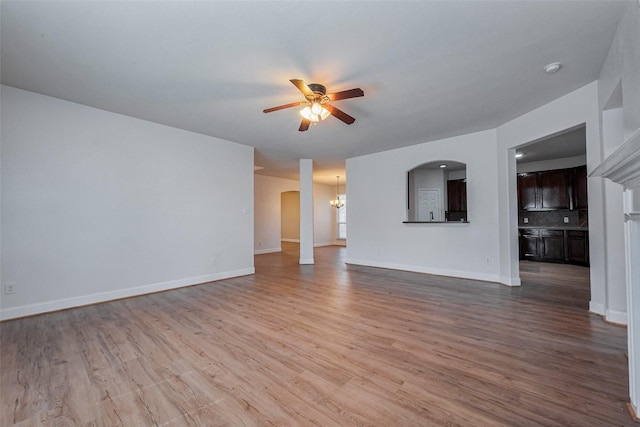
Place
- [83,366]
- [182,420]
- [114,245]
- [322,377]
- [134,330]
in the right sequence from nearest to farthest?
[182,420] < [322,377] < [83,366] < [134,330] < [114,245]

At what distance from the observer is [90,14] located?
1.89 m

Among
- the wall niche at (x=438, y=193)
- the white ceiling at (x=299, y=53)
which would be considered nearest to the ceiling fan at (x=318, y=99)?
the white ceiling at (x=299, y=53)

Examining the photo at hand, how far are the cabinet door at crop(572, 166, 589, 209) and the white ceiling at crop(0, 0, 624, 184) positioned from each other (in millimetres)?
3984

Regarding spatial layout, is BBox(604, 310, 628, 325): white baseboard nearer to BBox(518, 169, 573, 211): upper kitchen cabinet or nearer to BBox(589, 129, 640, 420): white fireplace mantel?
BBox(589, 129, 640, 420): white fireplace mantel

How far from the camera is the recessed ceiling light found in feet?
8.23

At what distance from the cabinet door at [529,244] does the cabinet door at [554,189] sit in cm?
73

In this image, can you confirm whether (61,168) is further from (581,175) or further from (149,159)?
(581,175)

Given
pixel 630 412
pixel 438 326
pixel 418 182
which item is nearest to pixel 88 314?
pixel 438 326

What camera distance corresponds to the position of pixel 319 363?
1969 mm

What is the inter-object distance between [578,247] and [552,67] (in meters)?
5.29

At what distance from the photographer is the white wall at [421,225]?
177 inches

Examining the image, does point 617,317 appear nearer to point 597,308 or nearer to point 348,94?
point 597,308

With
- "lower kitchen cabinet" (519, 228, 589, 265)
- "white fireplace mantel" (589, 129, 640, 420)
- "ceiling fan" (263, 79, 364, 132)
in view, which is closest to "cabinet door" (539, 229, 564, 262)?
"lower kitchen cabinet" (519, 228, 589, 265)

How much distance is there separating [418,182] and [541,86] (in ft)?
13.5
